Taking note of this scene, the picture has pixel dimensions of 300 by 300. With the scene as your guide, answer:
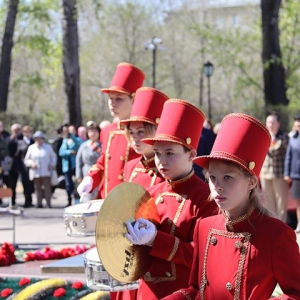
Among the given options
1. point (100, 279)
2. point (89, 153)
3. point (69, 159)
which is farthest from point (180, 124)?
point (69, 159)

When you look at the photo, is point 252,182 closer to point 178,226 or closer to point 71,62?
point 178,226

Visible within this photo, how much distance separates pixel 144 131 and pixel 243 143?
6.31 feet

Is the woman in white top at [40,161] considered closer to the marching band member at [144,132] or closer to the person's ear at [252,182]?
the marching band member at [144,132]

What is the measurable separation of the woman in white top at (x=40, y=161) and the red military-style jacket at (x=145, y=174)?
12.9 m

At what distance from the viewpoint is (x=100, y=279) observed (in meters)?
5.07

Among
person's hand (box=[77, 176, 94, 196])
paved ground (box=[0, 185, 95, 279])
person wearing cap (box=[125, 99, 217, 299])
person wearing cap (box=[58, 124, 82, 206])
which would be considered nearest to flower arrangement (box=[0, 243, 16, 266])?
paved ground (box=[0, 185, 95, 279])

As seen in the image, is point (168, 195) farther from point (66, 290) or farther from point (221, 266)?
point (66, 290)

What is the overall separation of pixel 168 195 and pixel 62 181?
15635 mm

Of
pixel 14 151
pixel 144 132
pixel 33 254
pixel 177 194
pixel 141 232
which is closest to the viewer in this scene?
pixel 141 232

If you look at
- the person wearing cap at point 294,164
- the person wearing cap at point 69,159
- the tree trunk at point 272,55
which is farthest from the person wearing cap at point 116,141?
the tree trunk at point 272,55

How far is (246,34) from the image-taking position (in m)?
42.1

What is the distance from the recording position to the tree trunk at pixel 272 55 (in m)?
25.0

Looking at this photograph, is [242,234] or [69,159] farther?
[69,159]

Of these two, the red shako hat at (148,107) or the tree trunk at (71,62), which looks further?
the tree trunk at (71,62)
